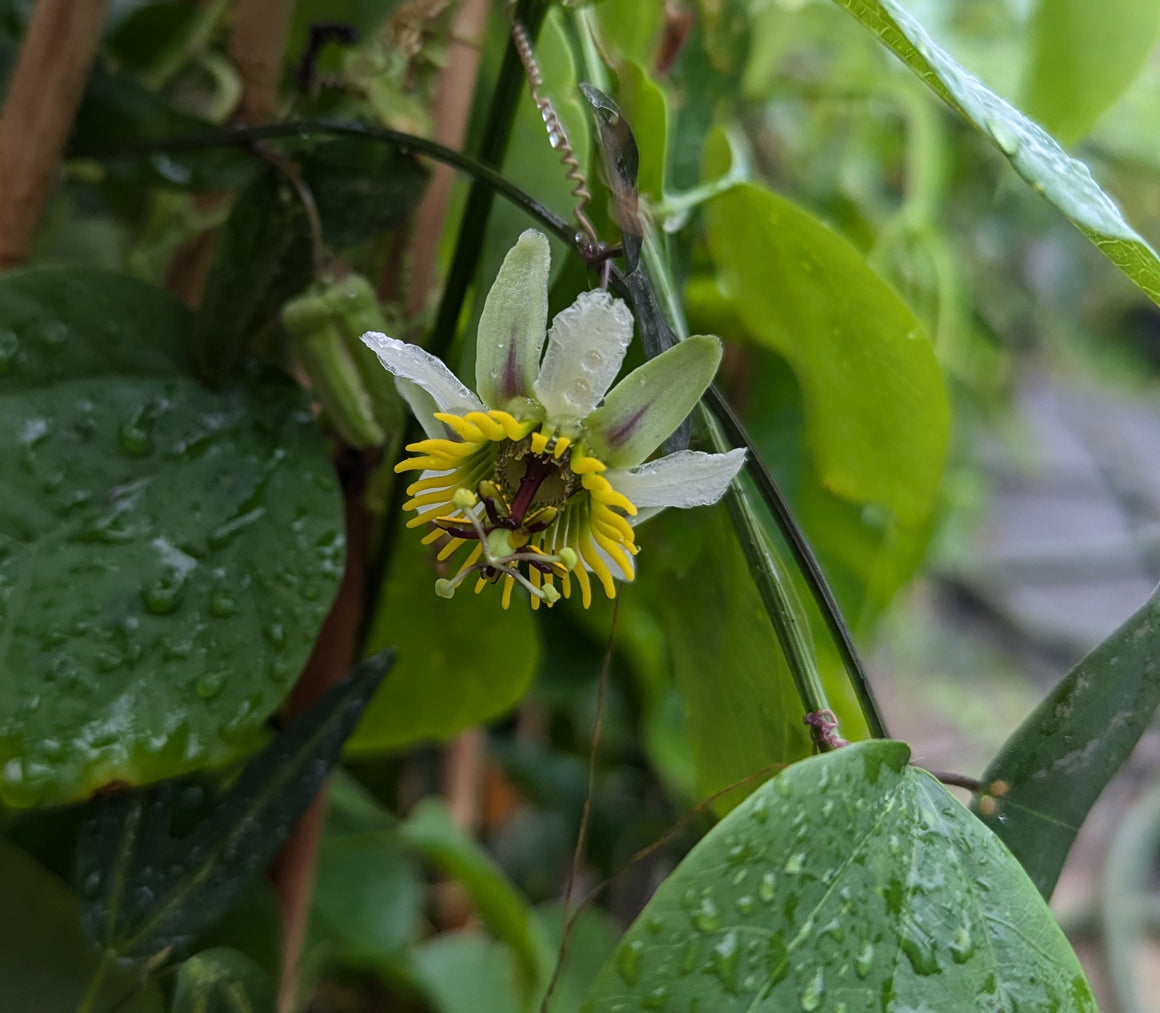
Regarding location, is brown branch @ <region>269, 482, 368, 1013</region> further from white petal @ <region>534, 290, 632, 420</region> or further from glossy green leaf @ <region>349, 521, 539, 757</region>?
white petal @ <region>534, 290, 632, 420</region>

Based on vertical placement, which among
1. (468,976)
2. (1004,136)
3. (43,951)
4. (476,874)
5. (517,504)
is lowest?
(468,976)

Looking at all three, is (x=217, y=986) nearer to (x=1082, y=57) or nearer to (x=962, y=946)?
(x=962, y=946)

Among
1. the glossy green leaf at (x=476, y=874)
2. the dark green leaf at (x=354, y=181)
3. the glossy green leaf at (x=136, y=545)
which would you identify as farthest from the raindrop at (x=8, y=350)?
the glossy green leaf at (x=476, y=874)

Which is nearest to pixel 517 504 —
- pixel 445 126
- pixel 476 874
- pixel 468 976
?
pixel 445 126

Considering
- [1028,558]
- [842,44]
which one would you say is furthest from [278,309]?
[1028,558]

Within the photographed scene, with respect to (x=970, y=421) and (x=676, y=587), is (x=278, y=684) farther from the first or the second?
(x=970, y=421)

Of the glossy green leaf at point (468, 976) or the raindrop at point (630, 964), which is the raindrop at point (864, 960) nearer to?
the raindrop at point (630, 964)
